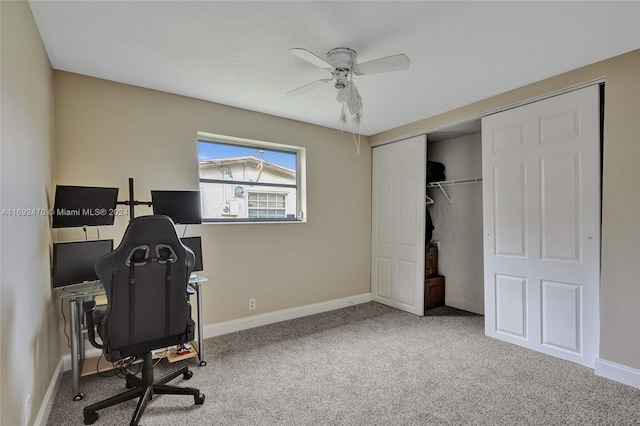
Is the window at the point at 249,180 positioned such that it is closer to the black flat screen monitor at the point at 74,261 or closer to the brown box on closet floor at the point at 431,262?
the black flat screen monitor at the point at 74,261

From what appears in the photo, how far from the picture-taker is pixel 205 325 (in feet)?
10.7

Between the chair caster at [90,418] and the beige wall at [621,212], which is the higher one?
the beige wall at [621,212]

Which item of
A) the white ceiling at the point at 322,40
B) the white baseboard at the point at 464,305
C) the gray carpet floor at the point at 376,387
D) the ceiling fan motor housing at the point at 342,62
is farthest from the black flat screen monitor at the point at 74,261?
the white baseboard at the point at 464,305

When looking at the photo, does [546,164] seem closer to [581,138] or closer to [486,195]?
[581,138]

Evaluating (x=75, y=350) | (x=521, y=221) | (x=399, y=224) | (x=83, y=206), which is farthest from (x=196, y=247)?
(x=521, y=221)

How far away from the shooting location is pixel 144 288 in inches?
73.6

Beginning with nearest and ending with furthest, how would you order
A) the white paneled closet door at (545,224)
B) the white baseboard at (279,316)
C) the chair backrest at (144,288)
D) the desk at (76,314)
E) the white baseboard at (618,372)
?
the chair backrest at (144,288), the desk at (76,314), the white baseboard at (618,372), the white paneled closet door at (545,224), the white baseboard at (279,316)

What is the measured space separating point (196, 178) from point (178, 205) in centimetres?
56

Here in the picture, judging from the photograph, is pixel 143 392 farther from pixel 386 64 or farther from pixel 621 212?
pixel 621 212

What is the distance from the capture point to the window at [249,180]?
345cm

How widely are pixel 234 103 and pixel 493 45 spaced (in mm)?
2433

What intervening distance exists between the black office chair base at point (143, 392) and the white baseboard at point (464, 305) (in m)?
3.42

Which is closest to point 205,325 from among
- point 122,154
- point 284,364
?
point 284,364

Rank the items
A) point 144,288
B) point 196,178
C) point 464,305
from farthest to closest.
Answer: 1. point 464,305
2. point 196,178
3. point 144,288
